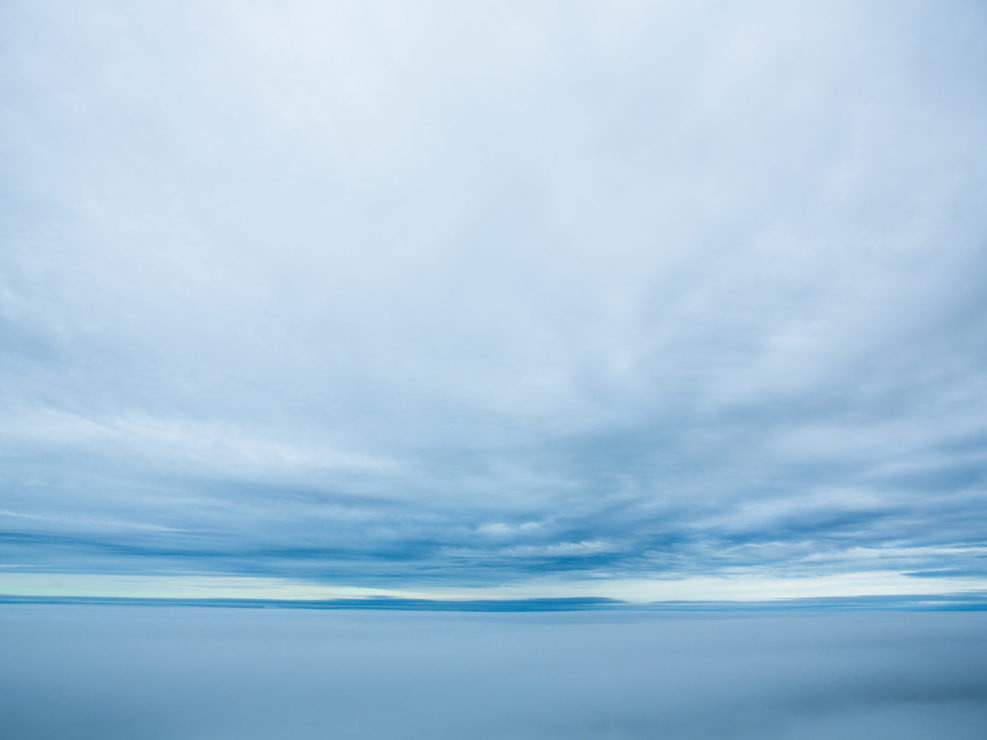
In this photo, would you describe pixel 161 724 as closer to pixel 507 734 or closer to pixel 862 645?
pixel 507 734

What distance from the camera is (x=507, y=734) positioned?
30.7 meters

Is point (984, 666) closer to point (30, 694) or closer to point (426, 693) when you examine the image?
point (426, 693)

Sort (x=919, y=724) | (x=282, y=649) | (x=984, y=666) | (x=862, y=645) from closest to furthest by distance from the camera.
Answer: (x=919, y=724) < (x=984, y=666) < (x=282, y=649) < (x=862, y=645)

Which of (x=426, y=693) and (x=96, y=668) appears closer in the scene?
(x=426, y=693)

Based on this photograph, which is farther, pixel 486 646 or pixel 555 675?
pixel 486 646

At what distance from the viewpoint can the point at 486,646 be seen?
289 ft

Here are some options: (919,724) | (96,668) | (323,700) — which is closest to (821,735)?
(919,724)

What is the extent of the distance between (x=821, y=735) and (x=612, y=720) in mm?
11805

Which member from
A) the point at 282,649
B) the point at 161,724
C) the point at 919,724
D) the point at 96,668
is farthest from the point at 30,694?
the point at 919,724

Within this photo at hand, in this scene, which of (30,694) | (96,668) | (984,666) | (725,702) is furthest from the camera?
(984,666)

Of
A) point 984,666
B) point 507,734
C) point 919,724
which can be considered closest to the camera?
point 507,734

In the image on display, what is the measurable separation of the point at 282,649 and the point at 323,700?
159 feet

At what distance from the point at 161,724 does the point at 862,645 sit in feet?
364

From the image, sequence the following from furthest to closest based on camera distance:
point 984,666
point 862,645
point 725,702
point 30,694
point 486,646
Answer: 1. point 862,645
2. point 486,646
3. point 984,666
4. point 725,702
5. point 30,694
